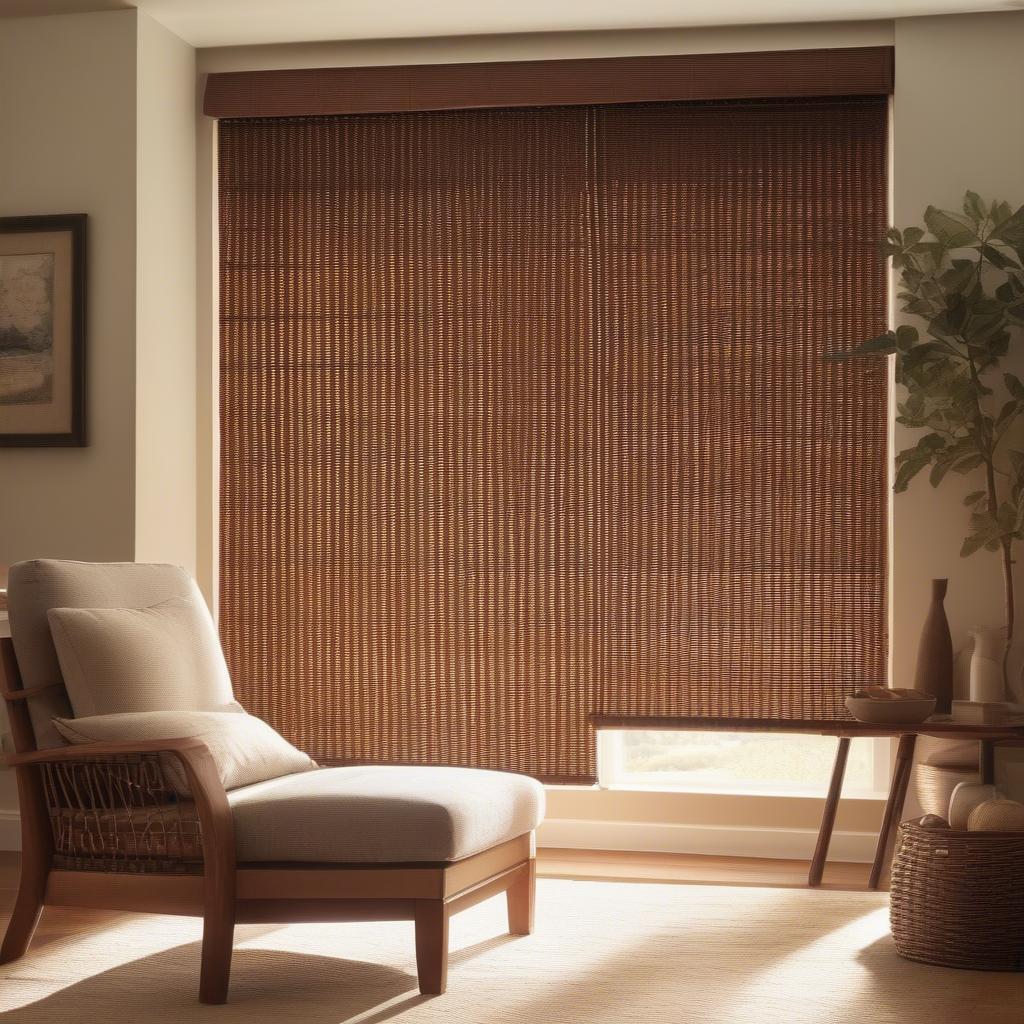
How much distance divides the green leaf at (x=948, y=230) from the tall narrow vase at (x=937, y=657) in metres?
0.97

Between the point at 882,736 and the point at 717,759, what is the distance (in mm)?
805

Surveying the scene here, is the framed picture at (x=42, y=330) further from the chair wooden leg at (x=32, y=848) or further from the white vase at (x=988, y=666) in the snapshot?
the white vase at (x=988, y=666)

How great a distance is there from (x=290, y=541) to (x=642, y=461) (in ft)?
3.94

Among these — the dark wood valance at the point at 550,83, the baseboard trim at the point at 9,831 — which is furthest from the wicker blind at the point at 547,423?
the baseboard trim at the point at 9,831

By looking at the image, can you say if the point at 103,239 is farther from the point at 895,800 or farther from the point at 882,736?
the point at 895,800

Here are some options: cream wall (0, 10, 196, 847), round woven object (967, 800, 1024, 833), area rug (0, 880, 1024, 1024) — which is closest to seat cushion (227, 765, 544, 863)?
area rug (0, 880, 1024, 1024)

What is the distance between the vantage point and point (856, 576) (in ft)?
14.5

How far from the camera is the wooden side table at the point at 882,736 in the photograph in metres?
3.85

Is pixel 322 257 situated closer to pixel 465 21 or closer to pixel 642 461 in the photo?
pixel 465 21

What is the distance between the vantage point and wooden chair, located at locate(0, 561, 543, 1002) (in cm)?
288

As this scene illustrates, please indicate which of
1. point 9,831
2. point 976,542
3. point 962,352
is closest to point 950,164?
point 962,352

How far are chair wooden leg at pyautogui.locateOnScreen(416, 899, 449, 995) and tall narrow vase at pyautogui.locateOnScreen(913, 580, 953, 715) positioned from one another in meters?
1.83

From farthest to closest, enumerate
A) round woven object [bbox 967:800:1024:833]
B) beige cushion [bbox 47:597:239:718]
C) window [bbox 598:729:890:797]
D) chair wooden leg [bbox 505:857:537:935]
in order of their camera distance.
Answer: window [bbox 598:729:890:797], chair wooden leg [bbox 505:857:537:935], round woven object [bbox 967:800:1024:833], beige cushion [bbox 47:597:239:718]

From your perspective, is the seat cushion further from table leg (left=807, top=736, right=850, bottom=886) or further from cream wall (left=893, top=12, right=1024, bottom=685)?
cream wall (left=893, top=12, right=1024, bottom=685)
